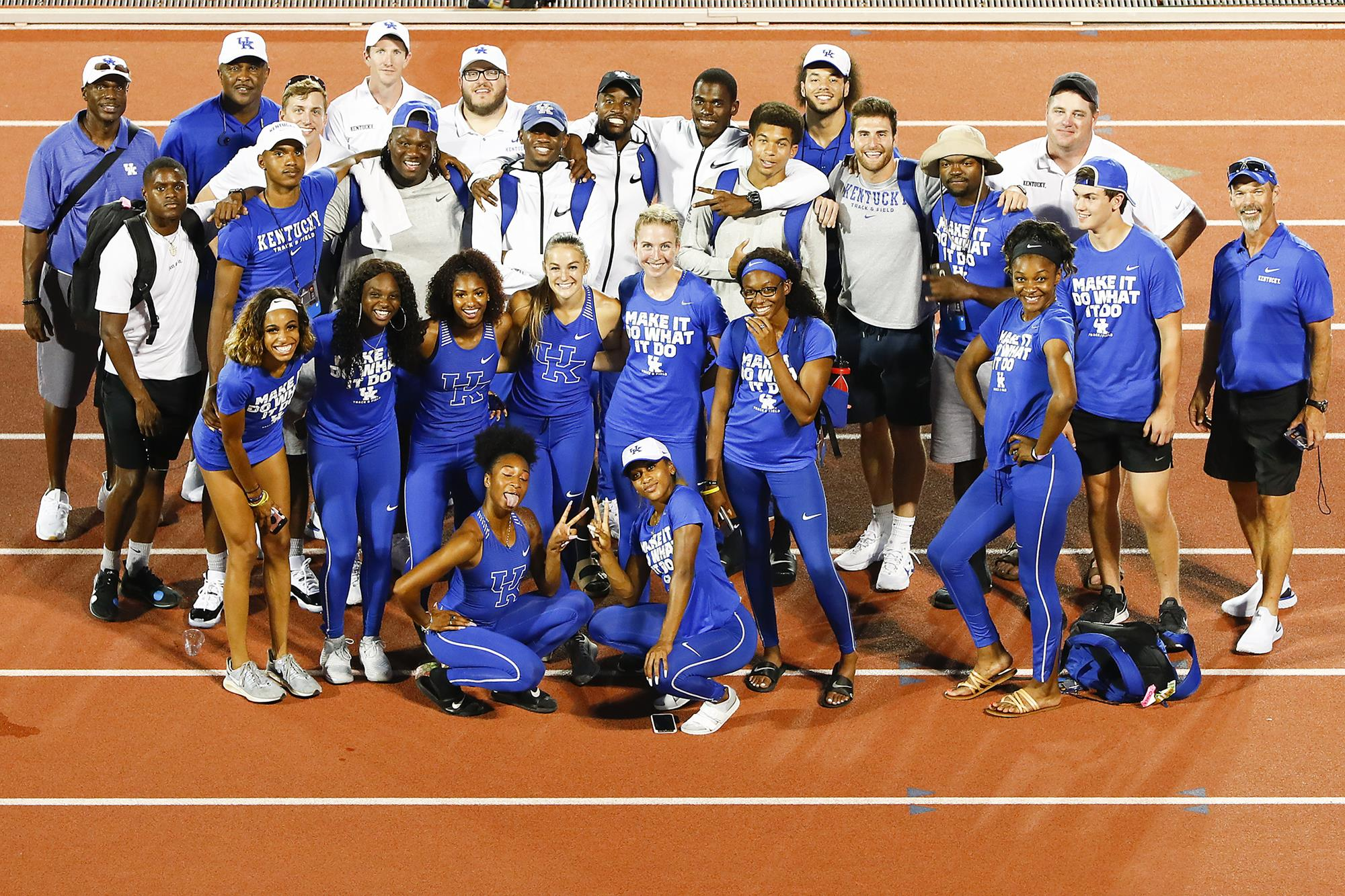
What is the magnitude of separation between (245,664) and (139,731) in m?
0.54

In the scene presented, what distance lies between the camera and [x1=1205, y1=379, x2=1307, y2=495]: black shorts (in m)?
7.77

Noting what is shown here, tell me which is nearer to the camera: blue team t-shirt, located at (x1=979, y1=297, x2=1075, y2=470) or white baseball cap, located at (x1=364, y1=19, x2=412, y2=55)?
blue team t-shirt, located at (x1=979, y1=297, x2=1075, y2=470)

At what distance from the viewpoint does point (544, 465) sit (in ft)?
25.3

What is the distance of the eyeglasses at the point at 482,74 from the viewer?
27.9 ft

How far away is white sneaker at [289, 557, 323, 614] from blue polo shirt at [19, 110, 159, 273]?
6.76 ft

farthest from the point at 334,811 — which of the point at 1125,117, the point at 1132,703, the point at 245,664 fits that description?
the point at 1125,117

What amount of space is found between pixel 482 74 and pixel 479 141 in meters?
0.35

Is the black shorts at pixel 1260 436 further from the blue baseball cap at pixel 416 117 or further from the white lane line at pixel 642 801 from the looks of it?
the blue baseball cap at pixel 416 117

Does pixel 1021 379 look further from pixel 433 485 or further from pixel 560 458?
pixel 433 485

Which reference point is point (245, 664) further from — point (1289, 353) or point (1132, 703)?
point (1289, 353)

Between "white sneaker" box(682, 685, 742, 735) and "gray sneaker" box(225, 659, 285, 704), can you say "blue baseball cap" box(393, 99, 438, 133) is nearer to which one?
"gray sneaker" box(225, 659, 285, 704)

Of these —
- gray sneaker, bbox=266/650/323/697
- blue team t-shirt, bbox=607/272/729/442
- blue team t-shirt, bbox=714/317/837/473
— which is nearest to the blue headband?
blue team t-shirt, bbox=714/317/837/473

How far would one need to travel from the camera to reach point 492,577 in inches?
285

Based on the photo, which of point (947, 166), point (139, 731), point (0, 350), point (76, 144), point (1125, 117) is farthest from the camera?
point (1125, 117)
